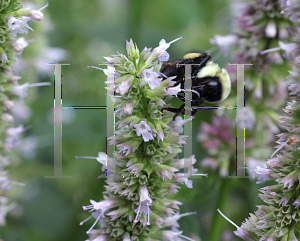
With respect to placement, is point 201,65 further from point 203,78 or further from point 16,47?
point 16,47

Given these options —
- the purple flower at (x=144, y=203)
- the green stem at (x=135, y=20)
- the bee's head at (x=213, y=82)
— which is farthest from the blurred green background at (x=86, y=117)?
the purple flower at (x=144, y=203)

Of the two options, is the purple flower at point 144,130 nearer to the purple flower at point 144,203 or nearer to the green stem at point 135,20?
the purple flower at point 144,203

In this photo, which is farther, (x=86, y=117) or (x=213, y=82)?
(x=86, y=117)

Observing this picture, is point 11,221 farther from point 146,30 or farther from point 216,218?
point 146,30

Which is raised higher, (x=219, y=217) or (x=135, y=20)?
(x=135, y=20)

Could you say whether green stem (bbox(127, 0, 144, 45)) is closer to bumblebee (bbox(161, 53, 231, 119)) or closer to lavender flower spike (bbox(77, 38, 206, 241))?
bumblebee (bbox(161, 53, 231, 119))

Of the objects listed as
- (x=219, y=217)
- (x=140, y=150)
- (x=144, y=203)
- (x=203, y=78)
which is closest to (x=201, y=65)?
(x=203, y=78)

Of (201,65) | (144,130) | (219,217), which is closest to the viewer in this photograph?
(144,130)

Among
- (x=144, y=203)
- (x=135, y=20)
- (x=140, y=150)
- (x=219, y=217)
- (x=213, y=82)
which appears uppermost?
→ (x=135, y=20)

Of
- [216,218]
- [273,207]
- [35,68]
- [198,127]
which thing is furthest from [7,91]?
[198,127]
